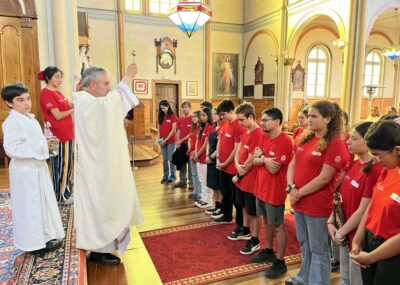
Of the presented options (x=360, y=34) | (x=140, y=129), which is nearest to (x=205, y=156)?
(x=360, y=34)

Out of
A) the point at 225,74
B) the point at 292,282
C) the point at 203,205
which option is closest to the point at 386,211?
the point at 292,282

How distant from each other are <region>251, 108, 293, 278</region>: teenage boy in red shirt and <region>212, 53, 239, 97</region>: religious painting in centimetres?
1130

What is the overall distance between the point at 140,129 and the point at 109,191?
986 cm

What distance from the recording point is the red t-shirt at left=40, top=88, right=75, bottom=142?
297 cm

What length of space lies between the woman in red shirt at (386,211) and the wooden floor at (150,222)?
4.35 feet

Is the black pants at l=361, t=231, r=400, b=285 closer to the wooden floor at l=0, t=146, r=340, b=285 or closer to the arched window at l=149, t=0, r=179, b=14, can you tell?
the wooden floor at l=0, t=146, r=340, b=285

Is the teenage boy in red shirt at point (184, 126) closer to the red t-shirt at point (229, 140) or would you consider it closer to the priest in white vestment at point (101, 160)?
the red t-shirt at point (229, 140)

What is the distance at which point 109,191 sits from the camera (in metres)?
2.26

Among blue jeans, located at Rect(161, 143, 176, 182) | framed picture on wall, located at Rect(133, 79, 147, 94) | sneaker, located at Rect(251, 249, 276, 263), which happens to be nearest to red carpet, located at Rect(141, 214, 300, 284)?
sneaker, located at Rect(251, 249, 276, 263)

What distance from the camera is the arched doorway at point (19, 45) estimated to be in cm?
488

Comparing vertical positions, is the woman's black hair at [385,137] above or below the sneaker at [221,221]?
above

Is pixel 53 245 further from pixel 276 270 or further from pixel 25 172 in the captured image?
pixel 276 270

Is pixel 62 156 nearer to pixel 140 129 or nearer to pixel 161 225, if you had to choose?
pixel 161 225

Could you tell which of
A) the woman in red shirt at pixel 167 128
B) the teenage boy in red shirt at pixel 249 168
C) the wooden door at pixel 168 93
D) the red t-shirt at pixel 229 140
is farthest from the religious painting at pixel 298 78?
the teenage boy in red shirt at pixel 249 168
